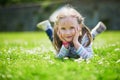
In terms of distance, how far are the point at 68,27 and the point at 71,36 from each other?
0.23 metres

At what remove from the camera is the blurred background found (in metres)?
32.9

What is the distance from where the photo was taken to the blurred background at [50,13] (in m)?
32.9

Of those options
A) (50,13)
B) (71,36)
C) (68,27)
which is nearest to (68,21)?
(68,27)

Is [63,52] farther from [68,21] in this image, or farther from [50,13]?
[50,13]

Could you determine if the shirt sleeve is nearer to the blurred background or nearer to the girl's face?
the girl's face

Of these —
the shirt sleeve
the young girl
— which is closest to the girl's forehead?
the young girl

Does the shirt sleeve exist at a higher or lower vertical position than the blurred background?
higher

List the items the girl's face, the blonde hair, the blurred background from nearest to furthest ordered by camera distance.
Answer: the girl's face < the blonde hair < the blurred background

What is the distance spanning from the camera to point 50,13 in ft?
117

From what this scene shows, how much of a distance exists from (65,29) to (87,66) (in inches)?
60.6

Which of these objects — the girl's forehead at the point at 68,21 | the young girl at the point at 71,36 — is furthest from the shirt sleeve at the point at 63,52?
the girl's forehead at the point at 68,21

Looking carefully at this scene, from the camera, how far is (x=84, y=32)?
26.0 feet

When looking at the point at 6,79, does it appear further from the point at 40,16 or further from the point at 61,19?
the point at 40,16

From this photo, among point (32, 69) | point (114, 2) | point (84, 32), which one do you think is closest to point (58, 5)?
point (114, 2)
